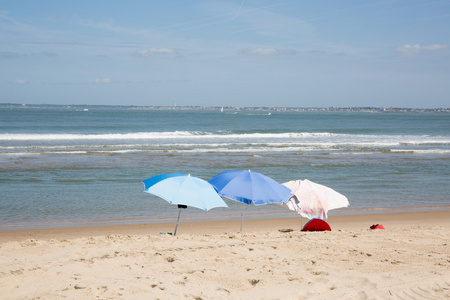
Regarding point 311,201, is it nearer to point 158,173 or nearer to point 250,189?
point 250,189

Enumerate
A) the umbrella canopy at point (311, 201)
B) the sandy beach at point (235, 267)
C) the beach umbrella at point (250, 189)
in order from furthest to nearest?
the umbrella canopy at point (311, 201), the beach umbrella at point (250, 189), the sandy beach at point (235, 267)

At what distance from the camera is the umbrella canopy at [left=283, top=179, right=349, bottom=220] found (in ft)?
29.8

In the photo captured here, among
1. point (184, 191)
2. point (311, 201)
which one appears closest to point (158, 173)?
point (311, 201)

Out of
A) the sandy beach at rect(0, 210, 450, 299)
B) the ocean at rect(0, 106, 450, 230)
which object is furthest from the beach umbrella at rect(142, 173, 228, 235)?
the ocean at rect(0, 106, 450, 230)

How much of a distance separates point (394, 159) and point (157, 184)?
69.0 feet

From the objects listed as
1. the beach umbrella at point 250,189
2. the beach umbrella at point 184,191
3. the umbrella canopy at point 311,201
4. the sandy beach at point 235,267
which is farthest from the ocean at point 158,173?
the sandy beach at point 235,267

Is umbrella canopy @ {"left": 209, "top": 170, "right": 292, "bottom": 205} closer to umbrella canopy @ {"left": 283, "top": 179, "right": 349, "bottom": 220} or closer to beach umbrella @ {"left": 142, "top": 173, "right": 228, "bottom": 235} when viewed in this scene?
beach umbrella @ {"left": 142, "top": 173, "right": 228, "bottom": 235}

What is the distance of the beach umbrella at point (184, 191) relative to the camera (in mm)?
7785

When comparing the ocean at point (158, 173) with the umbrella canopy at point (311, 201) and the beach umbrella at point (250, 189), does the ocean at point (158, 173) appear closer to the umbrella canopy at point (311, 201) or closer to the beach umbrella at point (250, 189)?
the umbrella canopy at point (311, 201)

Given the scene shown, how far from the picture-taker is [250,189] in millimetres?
8156

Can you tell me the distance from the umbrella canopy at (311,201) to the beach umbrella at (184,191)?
1.84 metres

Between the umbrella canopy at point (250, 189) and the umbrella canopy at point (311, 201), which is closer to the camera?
the umbrella canopy at point (250, 189)

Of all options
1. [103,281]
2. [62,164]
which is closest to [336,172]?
[62,164]

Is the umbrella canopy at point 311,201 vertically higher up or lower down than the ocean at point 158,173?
higher up
